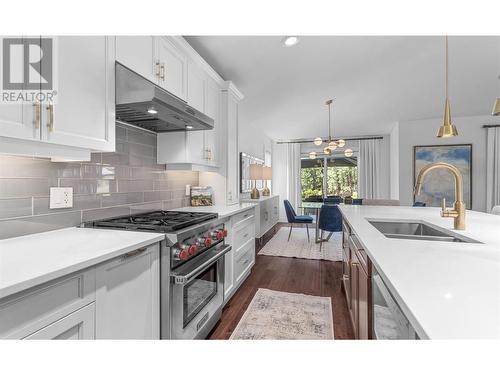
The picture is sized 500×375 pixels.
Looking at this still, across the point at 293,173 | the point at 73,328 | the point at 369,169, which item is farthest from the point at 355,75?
the point at 293,173

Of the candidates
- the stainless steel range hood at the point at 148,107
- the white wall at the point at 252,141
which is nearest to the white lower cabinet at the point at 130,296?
the stainless steel range hood at the point at 148,107

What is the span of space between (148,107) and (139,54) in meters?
0.39

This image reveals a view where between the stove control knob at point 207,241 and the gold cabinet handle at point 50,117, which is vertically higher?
the gold cabinet handle at point 50,117

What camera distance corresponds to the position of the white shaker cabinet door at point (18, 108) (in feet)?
3.08

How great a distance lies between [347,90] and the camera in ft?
12.1

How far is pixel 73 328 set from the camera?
92 centimetres

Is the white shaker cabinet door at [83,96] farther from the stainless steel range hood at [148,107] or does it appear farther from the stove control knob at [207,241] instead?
the stove control knob at [207,241]

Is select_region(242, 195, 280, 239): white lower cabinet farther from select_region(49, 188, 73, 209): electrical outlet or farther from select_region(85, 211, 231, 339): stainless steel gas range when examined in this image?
select_region(49, 188, 73, 209): electrical outlet

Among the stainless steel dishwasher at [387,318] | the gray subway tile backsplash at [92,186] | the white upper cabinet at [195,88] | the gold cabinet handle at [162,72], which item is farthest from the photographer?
the white upper cabinet at [195,88]

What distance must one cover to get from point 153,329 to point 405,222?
1945 millimetres

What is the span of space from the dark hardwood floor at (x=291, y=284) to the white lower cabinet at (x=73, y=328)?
109 centimetres

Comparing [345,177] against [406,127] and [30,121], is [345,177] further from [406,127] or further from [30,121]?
[30,121]

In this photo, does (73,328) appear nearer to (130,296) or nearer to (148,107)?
(130,296)
